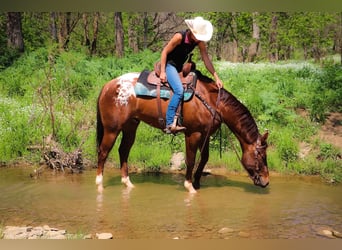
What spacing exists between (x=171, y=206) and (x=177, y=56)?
5.04 ft

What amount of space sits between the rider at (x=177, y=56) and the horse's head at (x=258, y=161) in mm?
722

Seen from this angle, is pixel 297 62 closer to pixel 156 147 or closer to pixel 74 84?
pixel 156 147

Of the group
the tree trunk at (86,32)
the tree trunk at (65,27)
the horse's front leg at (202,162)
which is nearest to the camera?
the horse's front leg at (202,162)

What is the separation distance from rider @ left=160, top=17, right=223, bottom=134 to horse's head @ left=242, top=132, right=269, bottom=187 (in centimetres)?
72

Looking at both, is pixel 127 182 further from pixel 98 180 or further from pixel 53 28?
pixel 53 28

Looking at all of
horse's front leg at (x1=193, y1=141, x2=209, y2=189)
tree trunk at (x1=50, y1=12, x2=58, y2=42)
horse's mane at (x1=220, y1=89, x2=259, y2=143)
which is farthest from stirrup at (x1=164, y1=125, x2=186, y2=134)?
tree trunk at (x1=50, y1=12, x2=58, y2=42)

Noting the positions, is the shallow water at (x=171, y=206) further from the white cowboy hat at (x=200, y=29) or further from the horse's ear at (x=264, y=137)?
the white cowboy hat at (x=200, y=29)

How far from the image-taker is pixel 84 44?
7410 mm

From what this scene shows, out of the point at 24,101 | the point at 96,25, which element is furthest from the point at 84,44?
the point at 24,101

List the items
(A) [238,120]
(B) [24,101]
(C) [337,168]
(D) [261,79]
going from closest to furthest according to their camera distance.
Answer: (A) [238,120] → (C) [337,168] → (B) [24,101] → (D) [261,79]

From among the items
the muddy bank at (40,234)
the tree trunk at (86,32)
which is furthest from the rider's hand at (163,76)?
the tree trunk at (86,32)

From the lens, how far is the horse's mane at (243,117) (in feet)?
14.8
